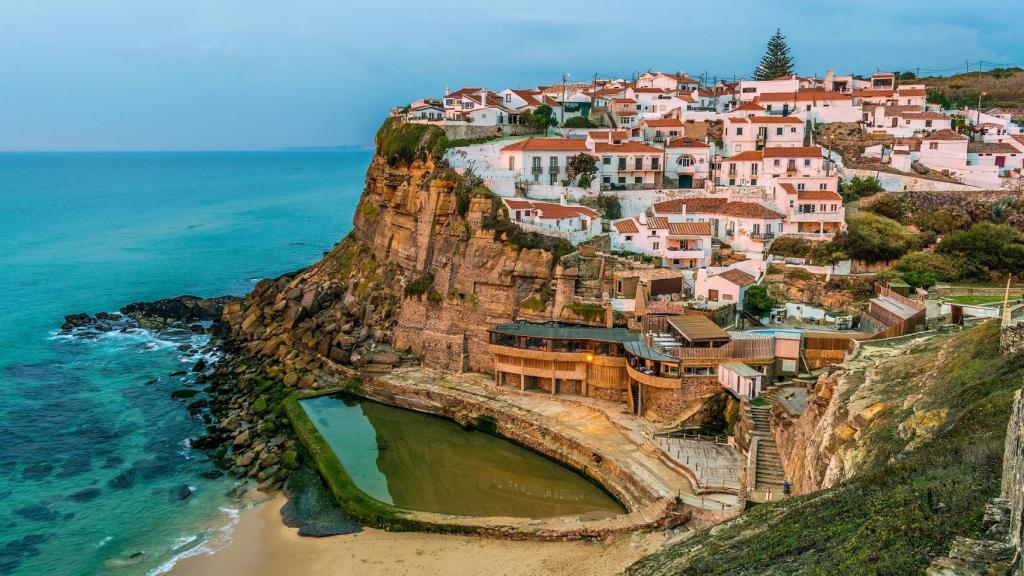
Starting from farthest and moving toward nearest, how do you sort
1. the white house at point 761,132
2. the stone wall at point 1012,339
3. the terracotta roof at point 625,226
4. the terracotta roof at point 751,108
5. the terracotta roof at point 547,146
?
the terracotta roof at point 751,108
the white house at point 761,132
the terracotta roof at point 547,146
the terracotta roof at point 625,226
the stone wall at point 1012,339

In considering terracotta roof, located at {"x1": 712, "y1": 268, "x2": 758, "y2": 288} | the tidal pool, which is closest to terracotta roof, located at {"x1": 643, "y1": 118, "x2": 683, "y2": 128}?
terracotta roof, located at {"x1": 712, "y1": 268, "x2": 758, "y2": 288}

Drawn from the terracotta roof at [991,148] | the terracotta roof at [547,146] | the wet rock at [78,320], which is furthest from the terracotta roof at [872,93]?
the wet rock at [78,320]

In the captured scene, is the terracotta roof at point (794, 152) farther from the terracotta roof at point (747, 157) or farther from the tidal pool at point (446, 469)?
the tidal pool at point (446, 469)

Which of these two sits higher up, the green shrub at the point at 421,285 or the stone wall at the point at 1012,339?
the stone wall at the point at 1012,339

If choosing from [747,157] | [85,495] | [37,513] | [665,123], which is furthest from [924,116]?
[37,513]

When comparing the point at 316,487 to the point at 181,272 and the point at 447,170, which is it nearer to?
the point at 447,170

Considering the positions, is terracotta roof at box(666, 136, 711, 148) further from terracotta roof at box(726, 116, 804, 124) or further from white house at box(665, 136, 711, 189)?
terracotta roof at box(726, 116, 804, 124)

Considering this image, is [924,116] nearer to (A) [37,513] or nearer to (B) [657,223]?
(B) [657,223]
